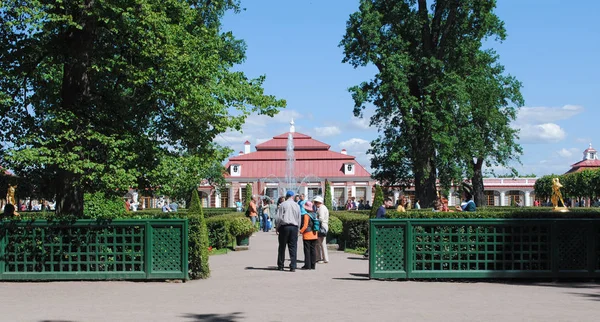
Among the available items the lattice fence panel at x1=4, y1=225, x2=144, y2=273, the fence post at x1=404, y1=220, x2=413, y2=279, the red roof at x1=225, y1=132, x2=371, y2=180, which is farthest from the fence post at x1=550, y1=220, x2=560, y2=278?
the red roof at x1=225, y1=132, x2=371, y2=180

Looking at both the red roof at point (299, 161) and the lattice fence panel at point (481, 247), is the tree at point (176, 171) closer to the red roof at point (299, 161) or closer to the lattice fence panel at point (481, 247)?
the lattice fence panel at point (481, 247)

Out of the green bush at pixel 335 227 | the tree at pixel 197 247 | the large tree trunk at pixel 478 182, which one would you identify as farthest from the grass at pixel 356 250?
the large tree trunk at pixel 478 182

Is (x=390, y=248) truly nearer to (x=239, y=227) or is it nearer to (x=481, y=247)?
(x=481, y=247)

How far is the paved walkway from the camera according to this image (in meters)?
8.85

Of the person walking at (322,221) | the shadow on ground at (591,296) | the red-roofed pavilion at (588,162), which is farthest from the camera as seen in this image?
the red-roofed pavilion at (588,162)

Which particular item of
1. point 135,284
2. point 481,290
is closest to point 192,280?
point 135,284

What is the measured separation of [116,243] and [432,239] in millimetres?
5407

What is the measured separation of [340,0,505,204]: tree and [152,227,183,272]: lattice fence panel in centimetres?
1905

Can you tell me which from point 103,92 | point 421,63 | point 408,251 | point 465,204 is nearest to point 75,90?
point 103,92

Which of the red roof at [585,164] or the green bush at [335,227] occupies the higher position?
the red roof at [585,164]

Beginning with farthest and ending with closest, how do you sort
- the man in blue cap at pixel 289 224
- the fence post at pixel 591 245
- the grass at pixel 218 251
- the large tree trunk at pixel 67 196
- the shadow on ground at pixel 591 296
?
the grass at pixel 218 251, the man in blue cap at pixel 289 224, the large tree trunk at pixel 67 196, the fence post at pixel 591 245, the shadow on ground at pixel 591 296

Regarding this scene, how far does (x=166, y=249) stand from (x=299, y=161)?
219 feet

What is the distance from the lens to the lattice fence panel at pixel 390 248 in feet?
41.5

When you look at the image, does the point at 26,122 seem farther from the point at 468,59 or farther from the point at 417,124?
the point at 468,59
